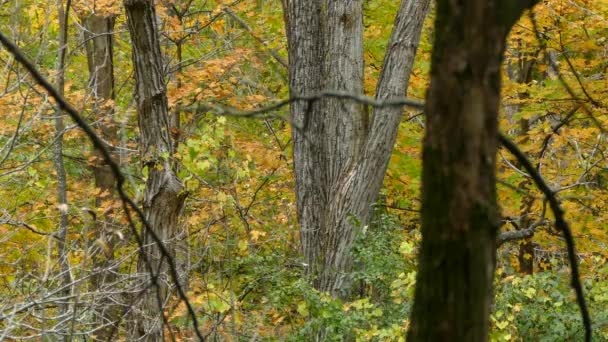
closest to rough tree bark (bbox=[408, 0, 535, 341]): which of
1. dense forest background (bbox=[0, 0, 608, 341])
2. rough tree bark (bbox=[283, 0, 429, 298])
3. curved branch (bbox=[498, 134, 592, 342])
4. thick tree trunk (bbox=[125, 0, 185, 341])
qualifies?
curved branch (bbox=[498, 134, 592, 342])

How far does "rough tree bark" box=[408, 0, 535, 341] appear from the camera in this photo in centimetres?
134

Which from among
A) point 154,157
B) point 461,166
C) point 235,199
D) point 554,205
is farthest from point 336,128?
point 461,166

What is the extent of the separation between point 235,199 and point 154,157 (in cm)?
102

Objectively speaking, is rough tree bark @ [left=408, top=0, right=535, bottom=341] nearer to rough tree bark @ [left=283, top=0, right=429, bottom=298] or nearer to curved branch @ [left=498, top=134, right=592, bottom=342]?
curved branch @ [left=498, top=134, right=592, bottom=342]

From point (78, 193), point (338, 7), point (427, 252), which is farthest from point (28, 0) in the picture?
point (427, 252)

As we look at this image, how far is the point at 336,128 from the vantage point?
7.79 metres

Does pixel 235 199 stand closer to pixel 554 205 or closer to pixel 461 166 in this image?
pixel 554 205

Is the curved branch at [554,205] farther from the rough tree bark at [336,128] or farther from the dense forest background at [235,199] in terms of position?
the rough tree bark at [336,128]

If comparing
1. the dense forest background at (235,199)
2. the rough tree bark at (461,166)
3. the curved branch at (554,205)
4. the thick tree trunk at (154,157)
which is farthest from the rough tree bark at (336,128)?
the rough tree bark at (461,166)

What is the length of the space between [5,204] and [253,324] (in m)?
4.14

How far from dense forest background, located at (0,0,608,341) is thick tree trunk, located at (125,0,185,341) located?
0.01 metres

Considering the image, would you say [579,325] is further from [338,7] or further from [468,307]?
[468,307]

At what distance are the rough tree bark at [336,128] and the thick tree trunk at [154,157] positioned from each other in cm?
182

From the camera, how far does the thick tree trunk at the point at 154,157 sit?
19.0 feet
